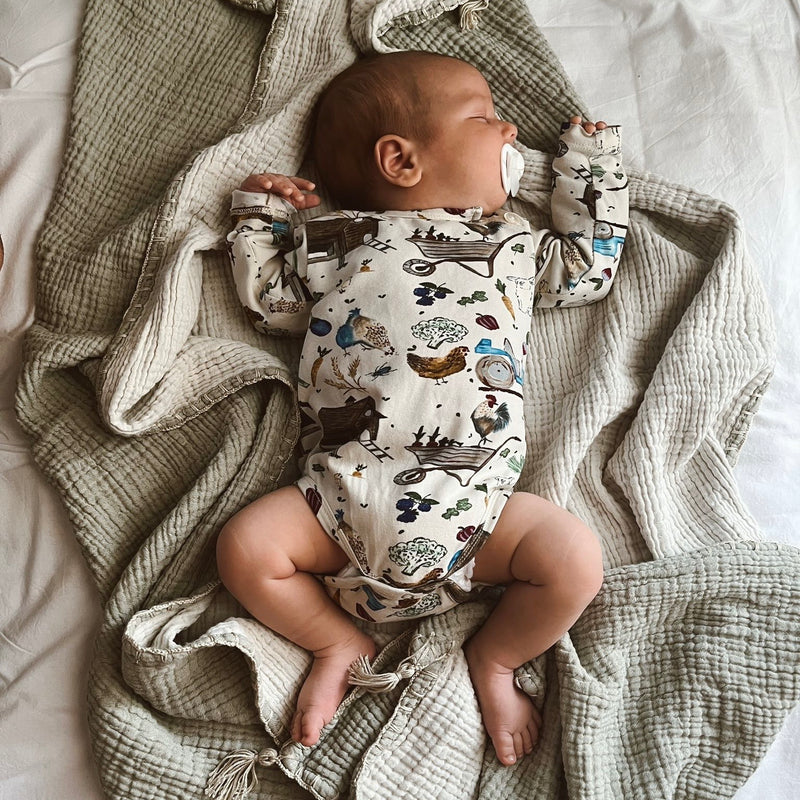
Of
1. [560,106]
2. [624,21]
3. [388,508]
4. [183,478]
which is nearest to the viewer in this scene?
[388,508]

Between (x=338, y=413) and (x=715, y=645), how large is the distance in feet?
1.80

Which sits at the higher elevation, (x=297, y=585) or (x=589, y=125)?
(x=589, y=125)

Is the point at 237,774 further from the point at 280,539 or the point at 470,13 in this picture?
the point at 470,13

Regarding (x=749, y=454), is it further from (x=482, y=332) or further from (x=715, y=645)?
(x=482, y=332)

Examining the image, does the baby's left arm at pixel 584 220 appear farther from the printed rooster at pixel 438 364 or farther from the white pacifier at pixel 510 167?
the printed rooster at pixel 438 364

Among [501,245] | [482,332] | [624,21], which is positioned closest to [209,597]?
[482,332]

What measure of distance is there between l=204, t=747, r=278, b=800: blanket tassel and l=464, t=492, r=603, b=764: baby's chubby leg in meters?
0.27

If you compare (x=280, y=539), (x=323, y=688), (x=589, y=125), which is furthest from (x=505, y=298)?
(x=323, y=688)

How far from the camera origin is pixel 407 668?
1133 mm

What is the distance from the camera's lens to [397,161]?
1.29 metres

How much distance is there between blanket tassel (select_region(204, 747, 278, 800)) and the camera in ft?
3.59

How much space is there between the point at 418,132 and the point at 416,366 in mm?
351

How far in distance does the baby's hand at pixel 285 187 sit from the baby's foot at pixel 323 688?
0.60 meters

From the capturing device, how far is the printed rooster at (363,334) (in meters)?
1.18
